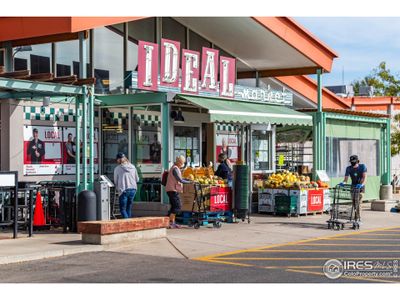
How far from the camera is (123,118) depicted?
19.0 m

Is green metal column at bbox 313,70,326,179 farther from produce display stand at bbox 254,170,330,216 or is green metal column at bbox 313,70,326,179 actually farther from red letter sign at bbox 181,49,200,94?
red letter sign at bbox 181,49,200,94

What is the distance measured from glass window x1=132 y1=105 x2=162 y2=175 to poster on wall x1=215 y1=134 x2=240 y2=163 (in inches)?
124

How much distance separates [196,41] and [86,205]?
8984 mm

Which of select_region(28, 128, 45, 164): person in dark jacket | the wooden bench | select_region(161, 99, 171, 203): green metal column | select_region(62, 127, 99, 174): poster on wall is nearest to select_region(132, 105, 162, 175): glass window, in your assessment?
select_region(161, 99, 171, 203): green metal column

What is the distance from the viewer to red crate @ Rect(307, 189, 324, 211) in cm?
1977

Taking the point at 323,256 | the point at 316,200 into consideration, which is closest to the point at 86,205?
the point at 323,256

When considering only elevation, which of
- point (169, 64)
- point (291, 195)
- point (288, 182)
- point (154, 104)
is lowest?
point (291, 195)

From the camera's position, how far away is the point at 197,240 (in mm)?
14141

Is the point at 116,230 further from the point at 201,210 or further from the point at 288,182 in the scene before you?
the point at 288,182

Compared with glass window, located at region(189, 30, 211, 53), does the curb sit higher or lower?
lower

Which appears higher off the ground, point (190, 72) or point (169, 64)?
point (169, 64)

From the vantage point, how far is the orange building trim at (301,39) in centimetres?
2005

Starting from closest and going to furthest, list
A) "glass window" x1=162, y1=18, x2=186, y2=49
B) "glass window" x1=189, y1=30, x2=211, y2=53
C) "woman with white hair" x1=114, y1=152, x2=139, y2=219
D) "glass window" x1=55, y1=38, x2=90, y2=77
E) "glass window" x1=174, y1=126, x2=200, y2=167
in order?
1. "woman with white hair" x1=114, y1=152, x2=139, y2=219
2. "glass window" x1=55, y1=38, x2=90, y2=77
3. "glass window" x1=174, y1=126, x2=200, y2=167
4. "glass window" x1=162, y1=18, x2=186, y2=49
5. "glass window" x1=189, y1=30, x2=211, y2=53
